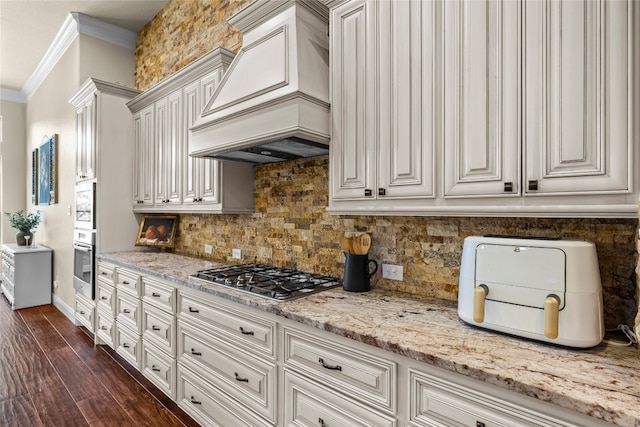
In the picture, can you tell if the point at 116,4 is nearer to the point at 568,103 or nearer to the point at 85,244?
the point at 85,244

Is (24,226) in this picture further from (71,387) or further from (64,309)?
(71,387)

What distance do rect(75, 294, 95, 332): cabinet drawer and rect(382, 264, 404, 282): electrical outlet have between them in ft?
10.8

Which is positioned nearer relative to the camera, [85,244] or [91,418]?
[91,418]

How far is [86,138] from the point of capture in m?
3.83

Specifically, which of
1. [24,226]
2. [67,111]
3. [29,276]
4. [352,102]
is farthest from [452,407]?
[24,226]

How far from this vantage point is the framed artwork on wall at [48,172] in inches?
192

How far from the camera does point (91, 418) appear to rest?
2348mm

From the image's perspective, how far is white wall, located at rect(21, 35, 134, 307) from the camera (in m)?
4.18

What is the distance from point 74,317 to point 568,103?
5.27 m

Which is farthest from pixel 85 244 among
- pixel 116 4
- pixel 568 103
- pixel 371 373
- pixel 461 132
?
pixel 568 103

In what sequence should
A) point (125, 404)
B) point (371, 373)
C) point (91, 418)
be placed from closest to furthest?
point (371, 373), point (91, 418), point (125, 404)

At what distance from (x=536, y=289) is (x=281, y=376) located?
46.1 inches

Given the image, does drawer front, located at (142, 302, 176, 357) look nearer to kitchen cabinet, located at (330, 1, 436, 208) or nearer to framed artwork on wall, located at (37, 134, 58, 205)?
kitchen cabinet, located at (330, 1, 436, 208)

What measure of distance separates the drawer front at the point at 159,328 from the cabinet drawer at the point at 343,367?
1164mm
